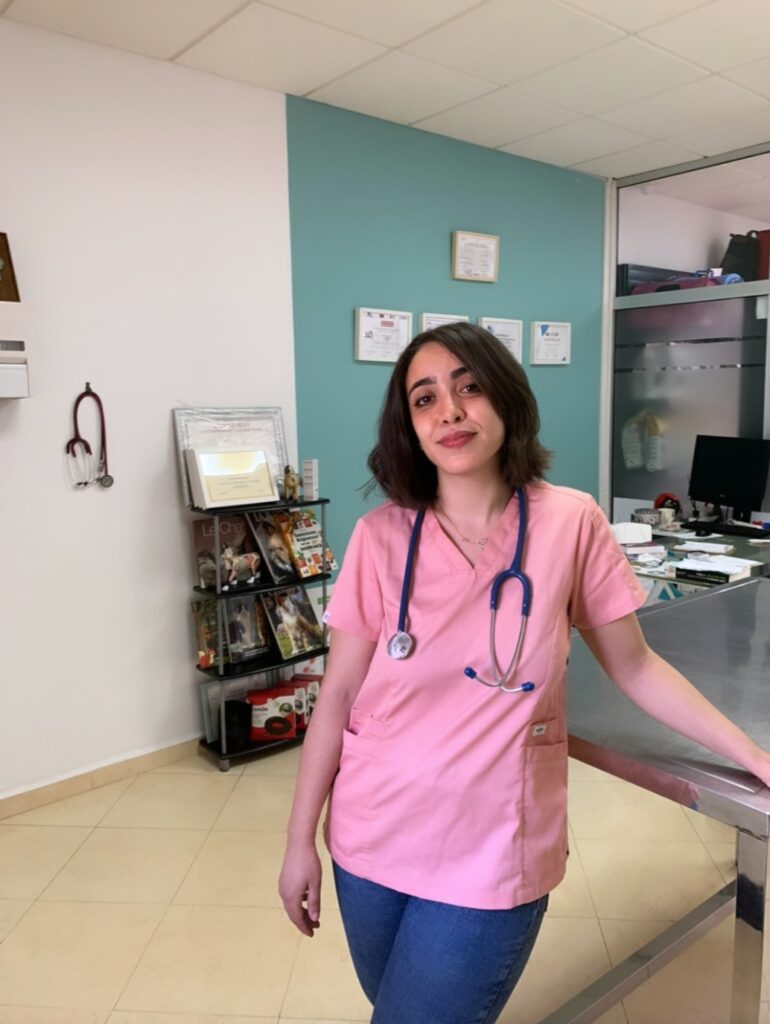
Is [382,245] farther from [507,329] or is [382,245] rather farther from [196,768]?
[196,768]

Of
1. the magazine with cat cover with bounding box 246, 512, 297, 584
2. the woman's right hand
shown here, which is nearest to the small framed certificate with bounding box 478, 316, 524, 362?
the magazine with cat cover with bounding box 246, 512, 297, 584

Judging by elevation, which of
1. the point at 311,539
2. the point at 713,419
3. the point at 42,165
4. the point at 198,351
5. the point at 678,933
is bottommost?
the point at 678,933

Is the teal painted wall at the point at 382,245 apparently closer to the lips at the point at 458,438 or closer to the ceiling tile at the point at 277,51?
the ceiling tile at the point at 277,51

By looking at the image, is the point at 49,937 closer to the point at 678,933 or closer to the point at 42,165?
the point at 678,933

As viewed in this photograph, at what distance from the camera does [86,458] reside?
2.86 metres

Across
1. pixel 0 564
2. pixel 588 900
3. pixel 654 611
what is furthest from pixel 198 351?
pixel 588 900

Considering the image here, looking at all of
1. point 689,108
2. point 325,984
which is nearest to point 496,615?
point 325,984

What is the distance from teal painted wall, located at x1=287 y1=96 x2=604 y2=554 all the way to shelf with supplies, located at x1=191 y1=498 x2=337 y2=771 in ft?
1.06

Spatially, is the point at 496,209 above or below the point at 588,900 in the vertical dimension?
above

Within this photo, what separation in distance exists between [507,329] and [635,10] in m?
1.69

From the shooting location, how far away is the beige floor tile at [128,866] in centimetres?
235

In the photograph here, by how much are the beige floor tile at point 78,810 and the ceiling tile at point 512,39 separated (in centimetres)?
285

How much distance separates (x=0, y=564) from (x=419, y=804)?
6.97 ft

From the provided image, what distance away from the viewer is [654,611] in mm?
2014
